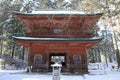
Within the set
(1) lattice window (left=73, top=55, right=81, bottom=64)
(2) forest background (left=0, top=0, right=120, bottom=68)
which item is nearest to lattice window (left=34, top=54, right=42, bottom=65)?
(1) lattice window (left=73, top=55, right=81, bottom=64)

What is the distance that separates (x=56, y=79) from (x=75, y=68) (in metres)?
7.68

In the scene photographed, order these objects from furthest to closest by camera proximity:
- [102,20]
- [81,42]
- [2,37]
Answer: [2,37], [102,20], [81,42]

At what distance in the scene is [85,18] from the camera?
2167 cm

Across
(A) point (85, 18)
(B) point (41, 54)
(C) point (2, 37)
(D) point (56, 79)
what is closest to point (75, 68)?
(B) point (41, 54)

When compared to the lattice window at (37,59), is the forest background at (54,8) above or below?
above

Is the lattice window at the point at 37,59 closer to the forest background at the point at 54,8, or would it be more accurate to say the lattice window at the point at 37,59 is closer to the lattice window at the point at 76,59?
the lattice window at the point at 76,59

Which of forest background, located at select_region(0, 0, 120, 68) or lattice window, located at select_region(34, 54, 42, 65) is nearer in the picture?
lattice window, located at select_region(34, 54, 42, 65)

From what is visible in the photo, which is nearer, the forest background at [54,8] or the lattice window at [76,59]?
the lattice window at [76,59]

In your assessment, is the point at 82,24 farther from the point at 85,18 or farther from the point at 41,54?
the point at 41,54

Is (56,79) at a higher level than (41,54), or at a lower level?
lower

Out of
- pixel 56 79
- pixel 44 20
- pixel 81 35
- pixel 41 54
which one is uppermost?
pixel 44 20

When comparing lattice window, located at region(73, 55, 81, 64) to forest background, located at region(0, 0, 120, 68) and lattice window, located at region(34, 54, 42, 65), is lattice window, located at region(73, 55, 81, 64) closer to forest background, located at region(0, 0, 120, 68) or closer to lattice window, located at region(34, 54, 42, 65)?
lattice window, located at region(34, 54, 42, 65)

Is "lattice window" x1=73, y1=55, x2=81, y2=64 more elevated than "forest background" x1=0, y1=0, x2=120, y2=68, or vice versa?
"forest background" x1=0, y1=0, x2=120, y2=68

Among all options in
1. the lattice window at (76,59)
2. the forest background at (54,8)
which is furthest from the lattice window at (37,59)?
the forest background at (54,8)
